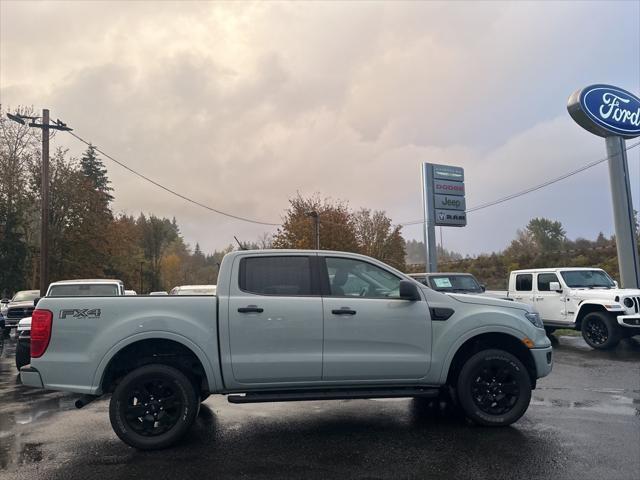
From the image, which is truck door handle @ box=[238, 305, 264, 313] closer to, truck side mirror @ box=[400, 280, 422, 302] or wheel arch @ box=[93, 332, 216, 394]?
wheel arch @ box=[93, 332, 216, 394]

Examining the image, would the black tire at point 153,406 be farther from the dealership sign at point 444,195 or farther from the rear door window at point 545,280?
the dealership sign at point 444,195

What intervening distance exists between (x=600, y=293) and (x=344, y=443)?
9.16 meters

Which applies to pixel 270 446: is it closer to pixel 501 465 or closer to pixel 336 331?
pixel 336 331

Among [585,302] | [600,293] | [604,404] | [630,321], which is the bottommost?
[604,404]

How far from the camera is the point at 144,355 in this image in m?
5.12

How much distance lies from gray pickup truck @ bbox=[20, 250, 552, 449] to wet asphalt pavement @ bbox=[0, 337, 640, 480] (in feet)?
1.33

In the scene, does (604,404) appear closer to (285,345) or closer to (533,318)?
(533,318)

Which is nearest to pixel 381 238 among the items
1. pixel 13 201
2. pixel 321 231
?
pixel 321 231

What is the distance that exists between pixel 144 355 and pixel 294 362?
61.8 inches

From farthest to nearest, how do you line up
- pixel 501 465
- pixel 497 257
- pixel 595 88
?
pixel 497 257, pixel 595 88, pixel 501 465

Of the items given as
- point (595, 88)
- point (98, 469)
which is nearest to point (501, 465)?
point (98, 469)

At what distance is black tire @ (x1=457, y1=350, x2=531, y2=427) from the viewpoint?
5.30 metres

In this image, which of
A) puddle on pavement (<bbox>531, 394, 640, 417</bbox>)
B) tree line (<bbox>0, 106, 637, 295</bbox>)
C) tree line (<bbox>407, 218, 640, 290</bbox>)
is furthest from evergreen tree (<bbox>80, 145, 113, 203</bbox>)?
puddle on pavement (<bbox>531, 394, 640, 417</bbox>)

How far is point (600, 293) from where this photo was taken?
11.5 m
